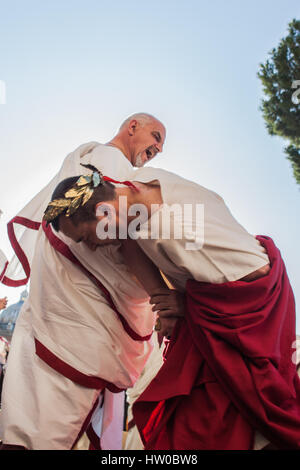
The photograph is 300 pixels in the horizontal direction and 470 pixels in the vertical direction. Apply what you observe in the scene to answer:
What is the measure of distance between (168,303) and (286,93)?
7.98m

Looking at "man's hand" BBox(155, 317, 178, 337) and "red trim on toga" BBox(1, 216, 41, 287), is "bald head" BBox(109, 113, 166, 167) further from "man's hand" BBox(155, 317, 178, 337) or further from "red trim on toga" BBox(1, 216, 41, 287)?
"man's hand" BBox(155, 317, 178, 337)

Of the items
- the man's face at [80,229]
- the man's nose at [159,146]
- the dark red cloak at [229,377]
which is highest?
the man's nose at [159,146]

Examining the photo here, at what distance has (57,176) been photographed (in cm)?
182

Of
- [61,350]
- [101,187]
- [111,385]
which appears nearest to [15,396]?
[61,350]

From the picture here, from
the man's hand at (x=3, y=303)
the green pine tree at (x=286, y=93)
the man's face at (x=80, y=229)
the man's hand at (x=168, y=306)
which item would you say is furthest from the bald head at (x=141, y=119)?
the green pine tree at (x=286, y=93)

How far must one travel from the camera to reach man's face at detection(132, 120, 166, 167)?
86.7 inches

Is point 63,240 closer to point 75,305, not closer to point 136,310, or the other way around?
point 75,305

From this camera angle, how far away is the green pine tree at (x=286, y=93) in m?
7.26

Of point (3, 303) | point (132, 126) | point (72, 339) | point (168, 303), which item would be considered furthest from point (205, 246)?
point (3, 303)

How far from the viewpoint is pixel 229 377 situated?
1.13m

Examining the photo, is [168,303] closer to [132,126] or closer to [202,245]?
[202,245]

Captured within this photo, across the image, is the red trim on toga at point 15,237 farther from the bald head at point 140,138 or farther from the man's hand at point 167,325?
the man's hand at point 167,325

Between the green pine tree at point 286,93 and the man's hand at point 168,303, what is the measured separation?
293 inches

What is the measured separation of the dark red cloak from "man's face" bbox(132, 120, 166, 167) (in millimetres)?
1197
